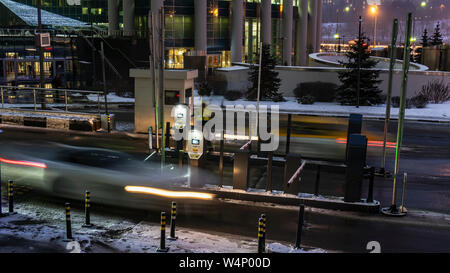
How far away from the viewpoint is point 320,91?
122 feet

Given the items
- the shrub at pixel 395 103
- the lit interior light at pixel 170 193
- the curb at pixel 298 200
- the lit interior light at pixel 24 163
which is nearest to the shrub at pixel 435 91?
the shrub at pixel 395 103

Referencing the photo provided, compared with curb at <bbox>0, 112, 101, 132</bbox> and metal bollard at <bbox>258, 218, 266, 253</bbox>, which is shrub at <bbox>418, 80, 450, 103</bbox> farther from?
metal bollard at <bbox>258, 218, 266, 253</bbox>

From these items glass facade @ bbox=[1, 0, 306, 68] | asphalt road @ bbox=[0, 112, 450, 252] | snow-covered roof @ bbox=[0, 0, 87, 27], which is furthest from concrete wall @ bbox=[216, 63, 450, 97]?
snow-covered roof @ bbox=[0, 0, 87, 27]

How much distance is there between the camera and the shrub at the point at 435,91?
35219mm

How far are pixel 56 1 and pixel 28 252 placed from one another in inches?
3234

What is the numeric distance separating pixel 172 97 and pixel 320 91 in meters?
18.9

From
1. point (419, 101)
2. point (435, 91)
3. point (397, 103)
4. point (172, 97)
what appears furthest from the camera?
point (435, 91)

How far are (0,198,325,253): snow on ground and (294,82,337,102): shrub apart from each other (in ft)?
88.7

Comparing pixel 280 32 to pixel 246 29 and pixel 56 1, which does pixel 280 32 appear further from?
pixel 56 1

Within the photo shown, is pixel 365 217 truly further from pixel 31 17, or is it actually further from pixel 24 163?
pixel 31 17

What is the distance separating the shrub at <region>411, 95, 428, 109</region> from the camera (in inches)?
1318

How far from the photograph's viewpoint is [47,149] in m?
18.8

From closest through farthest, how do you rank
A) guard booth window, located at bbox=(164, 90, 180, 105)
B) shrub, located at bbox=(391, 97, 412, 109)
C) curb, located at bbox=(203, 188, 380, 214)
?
curb, located at bbox=(203, 188, 380, 214) → guard booth window, located at bbox=(164, 90, 180, 105) → shrub, located at bbox=(391, 97, 412, 109)

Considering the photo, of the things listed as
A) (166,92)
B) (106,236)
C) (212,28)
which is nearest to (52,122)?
(166,92)
